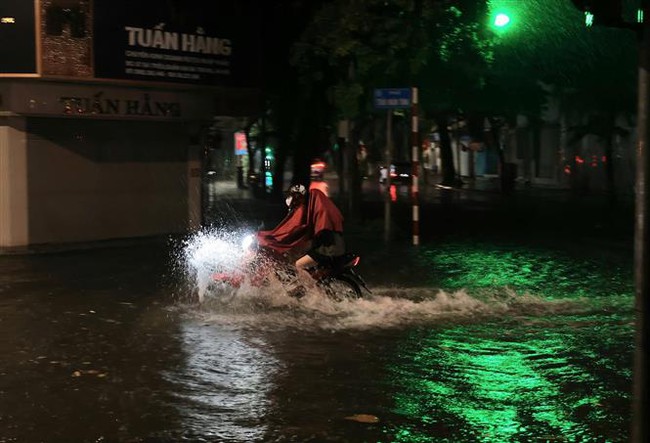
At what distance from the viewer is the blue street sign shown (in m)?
16.0

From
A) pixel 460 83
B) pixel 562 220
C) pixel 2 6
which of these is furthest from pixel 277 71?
pixel 562 220

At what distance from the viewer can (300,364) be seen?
753 centimetres

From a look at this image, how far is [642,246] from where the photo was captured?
4.08 meters

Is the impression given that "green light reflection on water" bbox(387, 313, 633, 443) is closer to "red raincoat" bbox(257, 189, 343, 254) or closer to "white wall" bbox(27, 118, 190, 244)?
"red raincoat" bbox(257, 189, 343, 254)

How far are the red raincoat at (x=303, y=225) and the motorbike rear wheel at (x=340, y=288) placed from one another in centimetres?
60

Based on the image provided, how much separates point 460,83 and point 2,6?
1050cm

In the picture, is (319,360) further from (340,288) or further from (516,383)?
(340,288)

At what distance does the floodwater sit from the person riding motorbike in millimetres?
512

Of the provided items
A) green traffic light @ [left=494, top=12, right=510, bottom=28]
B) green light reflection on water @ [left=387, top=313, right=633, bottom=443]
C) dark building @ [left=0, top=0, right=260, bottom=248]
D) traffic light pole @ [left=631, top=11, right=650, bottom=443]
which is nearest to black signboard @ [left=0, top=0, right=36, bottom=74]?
dark building @ [left=0, top=0, right=260, bottom=248]

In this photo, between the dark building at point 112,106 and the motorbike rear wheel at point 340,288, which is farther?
the dark building at point 112,106

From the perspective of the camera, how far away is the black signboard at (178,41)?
53.0ft

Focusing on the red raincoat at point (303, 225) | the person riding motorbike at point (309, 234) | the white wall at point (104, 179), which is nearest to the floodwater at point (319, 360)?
the person riding motorbike at point (309, 234)

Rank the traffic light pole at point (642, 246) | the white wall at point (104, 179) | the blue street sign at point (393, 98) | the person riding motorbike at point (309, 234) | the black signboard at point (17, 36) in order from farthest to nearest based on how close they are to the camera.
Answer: the white wall at point (104, 179) < the blue street sign at point (393, 98) < the black signboard at point (17, 36) < the person riding motorbike at point (309, 234) < the traffic light pole at point (642, 246)

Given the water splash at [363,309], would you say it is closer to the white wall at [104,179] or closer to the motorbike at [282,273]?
the motorbike at [282,273]
